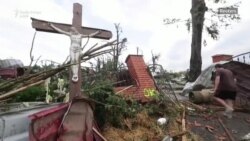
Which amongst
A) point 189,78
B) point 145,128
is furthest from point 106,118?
point 189,78

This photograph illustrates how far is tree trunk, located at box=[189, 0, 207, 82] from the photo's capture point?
57.6ft

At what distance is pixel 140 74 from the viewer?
1043cm

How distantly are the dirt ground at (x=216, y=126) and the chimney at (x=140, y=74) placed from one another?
4.44 feet

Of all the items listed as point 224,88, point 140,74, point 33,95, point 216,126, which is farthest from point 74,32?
point 224,88

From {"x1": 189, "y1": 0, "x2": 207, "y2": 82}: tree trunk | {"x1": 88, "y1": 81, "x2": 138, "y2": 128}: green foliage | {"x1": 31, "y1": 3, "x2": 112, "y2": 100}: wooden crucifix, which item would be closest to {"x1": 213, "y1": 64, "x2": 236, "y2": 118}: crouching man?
{"x1": 88, "y1": 81, "x2": 138, "y2": 128}: green foliage

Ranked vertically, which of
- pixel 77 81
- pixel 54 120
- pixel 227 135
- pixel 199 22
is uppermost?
pixel 199 22

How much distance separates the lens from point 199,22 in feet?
58.2

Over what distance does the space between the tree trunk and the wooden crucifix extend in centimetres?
1133

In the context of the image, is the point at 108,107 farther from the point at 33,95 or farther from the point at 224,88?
the point at 224,88

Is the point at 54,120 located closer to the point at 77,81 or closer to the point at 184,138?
the point at 77,81

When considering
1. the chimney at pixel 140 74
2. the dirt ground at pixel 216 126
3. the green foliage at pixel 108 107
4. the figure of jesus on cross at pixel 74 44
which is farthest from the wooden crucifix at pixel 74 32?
the dirt ground at pixel 216 126

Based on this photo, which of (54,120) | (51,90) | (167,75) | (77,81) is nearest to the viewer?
(54,120)

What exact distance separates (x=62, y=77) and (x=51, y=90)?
79cm

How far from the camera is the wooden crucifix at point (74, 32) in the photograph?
6.13 meters
